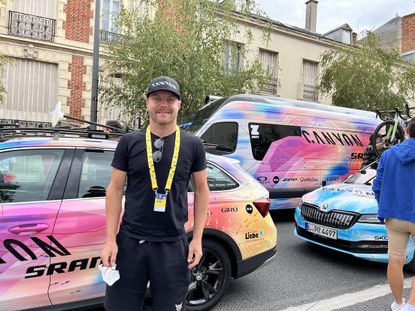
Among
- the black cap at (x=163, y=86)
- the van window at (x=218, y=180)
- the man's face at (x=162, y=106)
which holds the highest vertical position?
the black cap at (x=163, y=86)

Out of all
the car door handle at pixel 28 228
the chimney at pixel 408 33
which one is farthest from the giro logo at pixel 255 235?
the chimney at pixel 408 33

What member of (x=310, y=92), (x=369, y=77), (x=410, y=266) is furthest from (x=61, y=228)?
(x=310, y=92)

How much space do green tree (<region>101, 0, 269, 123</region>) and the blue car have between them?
563 centimetres

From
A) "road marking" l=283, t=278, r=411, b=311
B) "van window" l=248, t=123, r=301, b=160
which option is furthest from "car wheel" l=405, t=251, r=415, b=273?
"van window" l=248, t=123, r=301, b=160

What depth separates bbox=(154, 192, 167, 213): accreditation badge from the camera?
2.45m

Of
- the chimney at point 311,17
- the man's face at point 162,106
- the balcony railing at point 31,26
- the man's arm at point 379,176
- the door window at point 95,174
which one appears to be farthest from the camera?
the chimney at point 311,17

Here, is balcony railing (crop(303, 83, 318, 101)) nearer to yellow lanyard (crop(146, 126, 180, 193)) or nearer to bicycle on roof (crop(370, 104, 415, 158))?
bicycle on roof (crop(370, 104, 415, 158))

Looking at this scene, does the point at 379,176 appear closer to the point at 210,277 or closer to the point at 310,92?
the point at 210,277

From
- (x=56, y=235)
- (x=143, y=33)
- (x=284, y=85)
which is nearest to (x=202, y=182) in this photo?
(x=56, y=235)

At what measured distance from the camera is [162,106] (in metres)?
2.50

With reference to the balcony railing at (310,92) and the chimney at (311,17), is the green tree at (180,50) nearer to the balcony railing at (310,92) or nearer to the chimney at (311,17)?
the balcony railing at (310,92)

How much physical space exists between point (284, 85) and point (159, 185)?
63.1ft

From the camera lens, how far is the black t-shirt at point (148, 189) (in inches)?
96.7

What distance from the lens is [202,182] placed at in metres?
2.65
